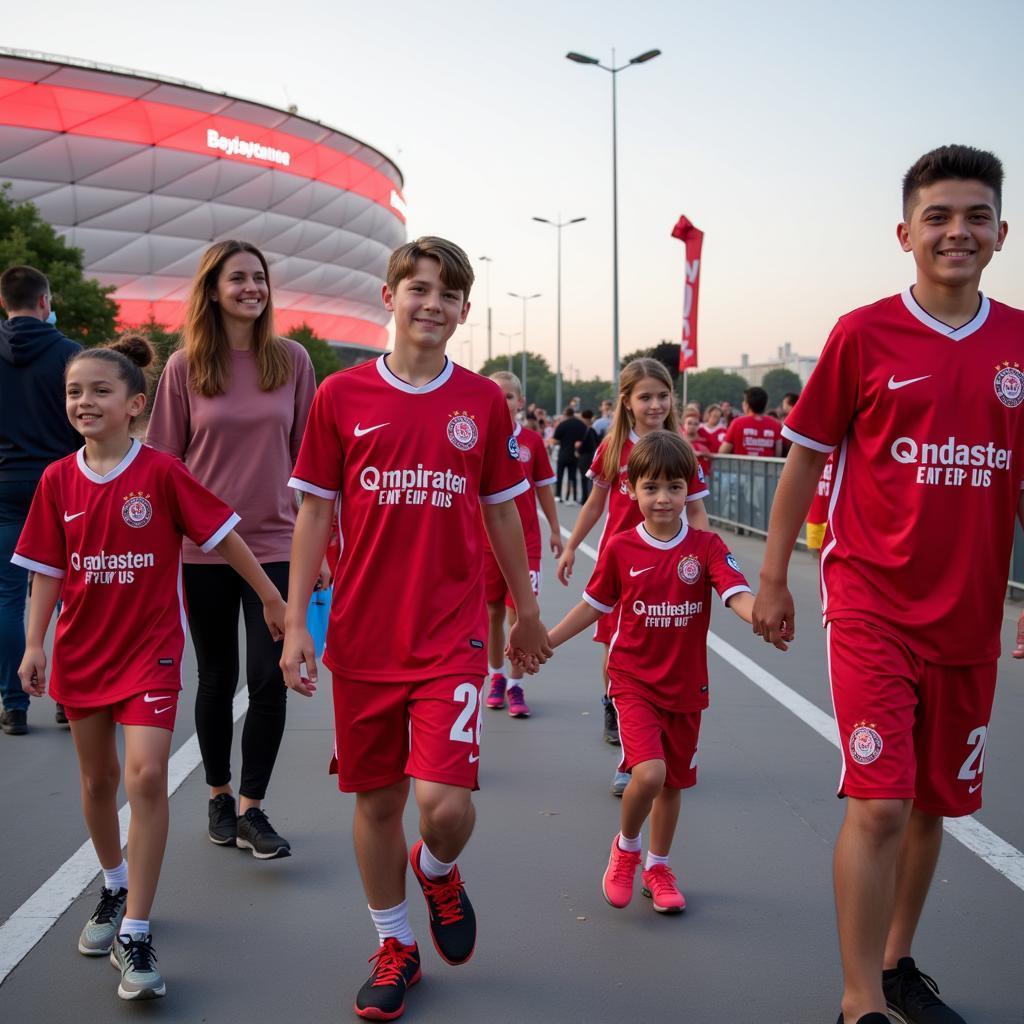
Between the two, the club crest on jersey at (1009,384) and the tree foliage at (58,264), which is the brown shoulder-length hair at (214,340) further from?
the tree foliage at (58,264)

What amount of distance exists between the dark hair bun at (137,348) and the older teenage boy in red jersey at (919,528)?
3647 millimetres

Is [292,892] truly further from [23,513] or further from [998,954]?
[23,513]

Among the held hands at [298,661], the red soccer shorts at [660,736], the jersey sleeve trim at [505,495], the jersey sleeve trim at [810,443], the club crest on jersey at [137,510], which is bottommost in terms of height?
the red soccer shorts at [660,736]

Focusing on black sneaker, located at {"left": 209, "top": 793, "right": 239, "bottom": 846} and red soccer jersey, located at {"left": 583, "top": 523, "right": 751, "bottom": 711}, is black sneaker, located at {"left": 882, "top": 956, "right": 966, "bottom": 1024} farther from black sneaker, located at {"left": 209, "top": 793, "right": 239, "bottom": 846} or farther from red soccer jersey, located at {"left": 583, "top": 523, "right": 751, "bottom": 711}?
black sneaker, located at {"left": 209, "top": 793, "right": 239, "bottom": 846}

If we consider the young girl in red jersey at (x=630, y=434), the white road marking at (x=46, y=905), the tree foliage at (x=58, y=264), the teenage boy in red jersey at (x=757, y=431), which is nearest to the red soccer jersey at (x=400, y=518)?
the white road marking at (x=46, y=905)

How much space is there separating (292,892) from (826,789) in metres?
2.46

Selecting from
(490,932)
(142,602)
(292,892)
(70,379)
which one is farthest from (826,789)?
(70,379)

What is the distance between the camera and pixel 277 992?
340cm

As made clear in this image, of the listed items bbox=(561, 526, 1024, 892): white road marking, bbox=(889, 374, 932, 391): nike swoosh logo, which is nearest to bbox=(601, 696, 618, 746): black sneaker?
bbox=(561, 526, 1024, 892): white road marking

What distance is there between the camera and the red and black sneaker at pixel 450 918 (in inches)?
132

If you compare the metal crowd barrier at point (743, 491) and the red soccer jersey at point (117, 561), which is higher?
the red soccer jersey at point (117, 561)

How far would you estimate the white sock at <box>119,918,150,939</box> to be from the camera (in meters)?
3.44

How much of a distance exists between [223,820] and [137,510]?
1.53 metres

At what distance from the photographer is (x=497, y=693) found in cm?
712
